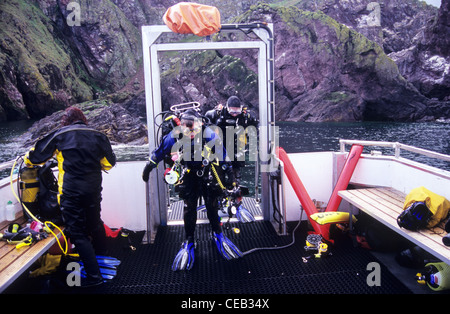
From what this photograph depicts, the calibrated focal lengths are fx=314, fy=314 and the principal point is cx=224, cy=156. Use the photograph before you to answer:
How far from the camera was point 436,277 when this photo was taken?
250cm

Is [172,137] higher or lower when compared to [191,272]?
higher

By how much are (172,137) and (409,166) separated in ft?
8.34

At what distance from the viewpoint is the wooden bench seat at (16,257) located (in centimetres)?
205

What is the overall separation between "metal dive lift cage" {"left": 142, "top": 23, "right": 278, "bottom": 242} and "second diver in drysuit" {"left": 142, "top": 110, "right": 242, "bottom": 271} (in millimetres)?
624

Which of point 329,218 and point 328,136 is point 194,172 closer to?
point 329,218

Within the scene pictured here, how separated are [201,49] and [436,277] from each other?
3178mm

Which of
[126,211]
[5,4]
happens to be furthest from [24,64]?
[126,211]

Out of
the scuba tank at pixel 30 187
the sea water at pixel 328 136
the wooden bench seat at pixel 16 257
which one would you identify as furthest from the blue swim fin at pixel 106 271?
the sea water at pixel 328 136

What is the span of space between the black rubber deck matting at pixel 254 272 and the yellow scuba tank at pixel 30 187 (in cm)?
80

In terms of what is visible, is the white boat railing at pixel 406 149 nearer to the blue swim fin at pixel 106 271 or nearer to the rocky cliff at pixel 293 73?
the blue swim fin at pixel 106 271
